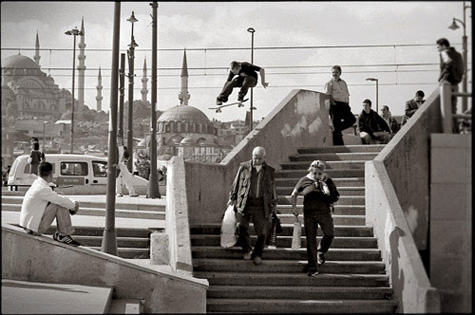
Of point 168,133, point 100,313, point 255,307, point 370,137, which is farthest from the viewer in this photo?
point 168,133

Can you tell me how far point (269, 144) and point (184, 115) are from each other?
95.1 m

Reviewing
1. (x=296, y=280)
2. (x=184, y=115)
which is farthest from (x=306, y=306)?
(x=184, y=115)

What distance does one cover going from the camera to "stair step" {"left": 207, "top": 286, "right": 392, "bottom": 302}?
336 inches

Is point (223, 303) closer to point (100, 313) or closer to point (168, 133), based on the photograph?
point (100, 313)

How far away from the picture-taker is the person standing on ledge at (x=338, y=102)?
1330 cm

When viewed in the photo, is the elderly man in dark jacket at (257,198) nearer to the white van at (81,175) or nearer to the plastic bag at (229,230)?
the plastic bag at (229,230)

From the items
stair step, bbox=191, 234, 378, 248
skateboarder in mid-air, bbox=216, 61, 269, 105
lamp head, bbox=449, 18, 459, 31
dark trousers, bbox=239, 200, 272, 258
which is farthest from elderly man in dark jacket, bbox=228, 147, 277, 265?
lamp head, bbox=449, 18, 459, 31

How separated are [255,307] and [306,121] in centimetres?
673

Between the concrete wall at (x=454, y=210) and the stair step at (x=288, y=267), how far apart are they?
2325 millimetres

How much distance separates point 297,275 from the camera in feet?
29.2

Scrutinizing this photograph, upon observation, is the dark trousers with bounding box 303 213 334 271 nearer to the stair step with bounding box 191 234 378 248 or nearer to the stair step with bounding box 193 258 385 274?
the stair step with bounding box 193 258 385 274

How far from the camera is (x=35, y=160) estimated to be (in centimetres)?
1645

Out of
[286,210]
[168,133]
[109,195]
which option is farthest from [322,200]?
[168,133]

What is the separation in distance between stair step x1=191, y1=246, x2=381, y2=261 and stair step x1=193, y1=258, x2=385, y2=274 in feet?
0.67
